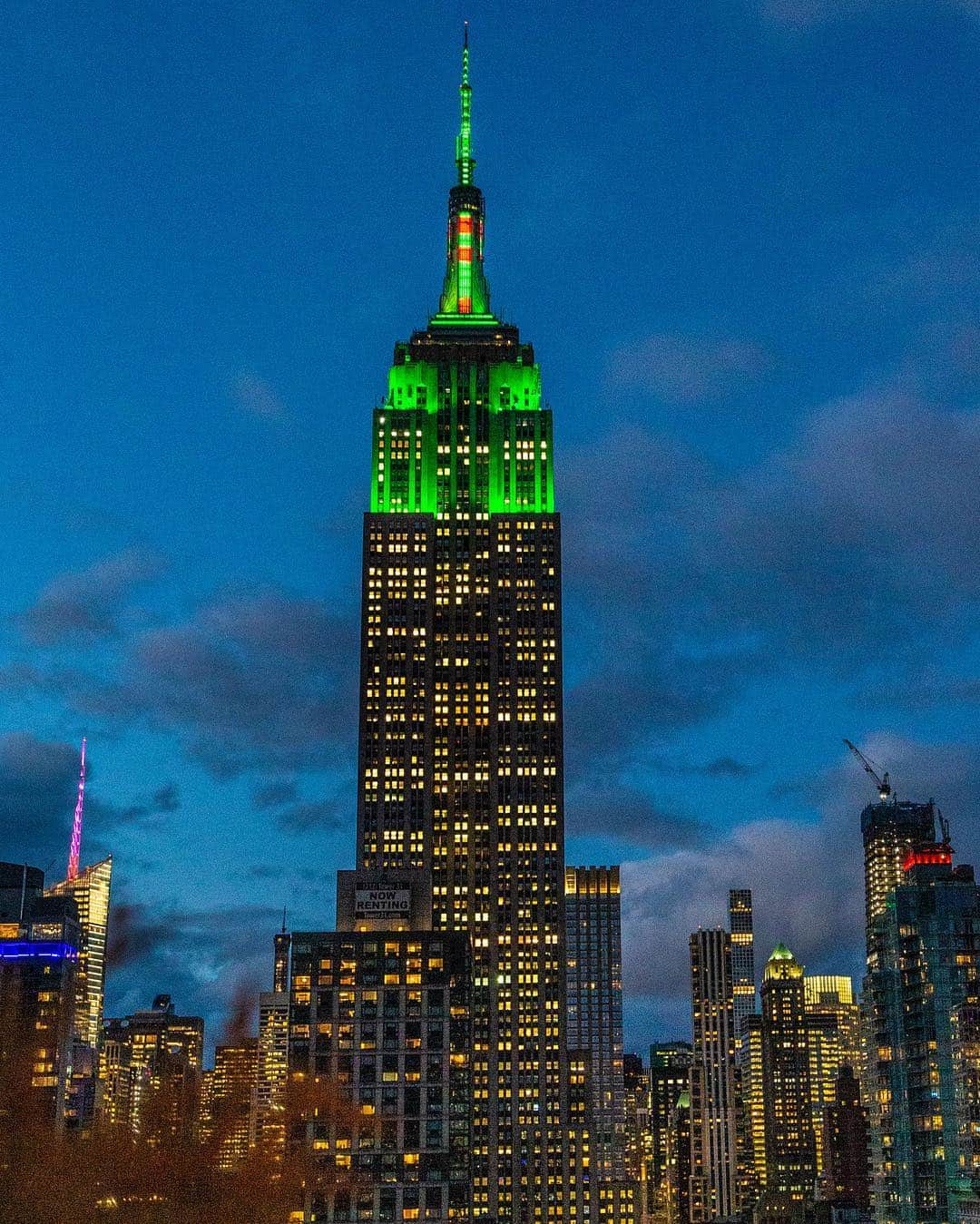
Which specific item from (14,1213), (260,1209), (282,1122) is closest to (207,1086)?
(282,1122)

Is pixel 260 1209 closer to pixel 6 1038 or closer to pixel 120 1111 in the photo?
pixel 6 1038

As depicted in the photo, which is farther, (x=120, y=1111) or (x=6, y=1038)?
(x=120, y=1111)

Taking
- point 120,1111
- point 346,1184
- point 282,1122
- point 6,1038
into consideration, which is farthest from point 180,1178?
point 346,1184

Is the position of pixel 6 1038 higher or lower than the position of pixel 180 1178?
higher

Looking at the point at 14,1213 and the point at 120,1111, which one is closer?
the point at 14,1213

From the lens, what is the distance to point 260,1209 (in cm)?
11019

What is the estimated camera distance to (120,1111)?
170000mm

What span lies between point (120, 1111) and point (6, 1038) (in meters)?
93.5

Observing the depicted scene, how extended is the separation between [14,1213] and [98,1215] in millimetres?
16542

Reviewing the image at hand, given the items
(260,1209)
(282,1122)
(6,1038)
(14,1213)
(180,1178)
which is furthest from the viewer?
(282,1122)

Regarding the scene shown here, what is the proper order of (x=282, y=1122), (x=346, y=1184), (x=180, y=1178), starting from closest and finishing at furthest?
(x=180, y=1178), (x=282, y=1122), (x=346, y=1184)

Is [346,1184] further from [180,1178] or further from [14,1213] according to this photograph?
[14,1213]

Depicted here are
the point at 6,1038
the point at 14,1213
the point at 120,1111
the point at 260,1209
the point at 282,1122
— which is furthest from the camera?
the point at 120,1111

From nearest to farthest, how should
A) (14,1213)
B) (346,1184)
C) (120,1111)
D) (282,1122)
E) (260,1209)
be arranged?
(14,1213)
(260,1209)
(282,1122)
(120,1111)
(346,1184)
